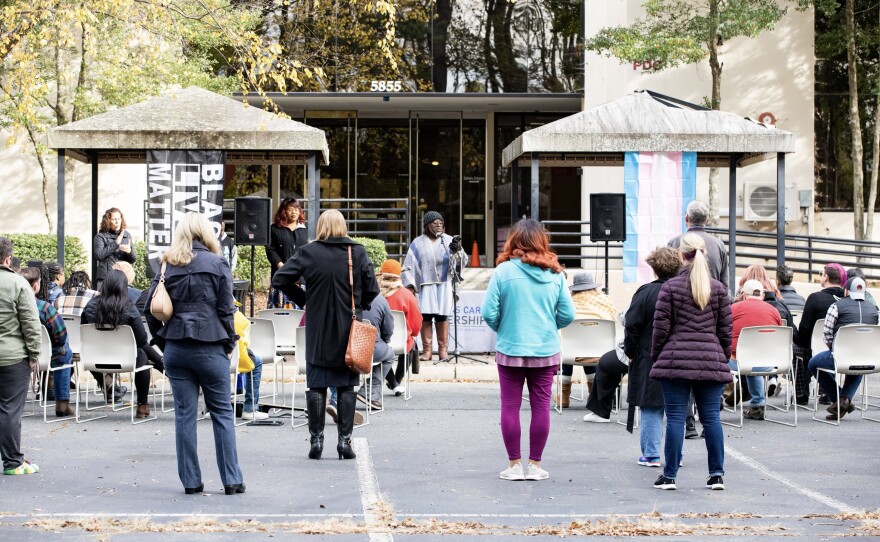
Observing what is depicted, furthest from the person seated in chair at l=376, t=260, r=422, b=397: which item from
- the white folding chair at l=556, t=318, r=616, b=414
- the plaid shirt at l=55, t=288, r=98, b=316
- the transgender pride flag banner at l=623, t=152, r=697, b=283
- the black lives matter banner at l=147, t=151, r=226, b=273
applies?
the transgender pride flag banner at l=623, t=152, r=697, b=283

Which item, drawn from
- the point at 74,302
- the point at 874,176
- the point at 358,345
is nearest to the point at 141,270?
the point at 74,302

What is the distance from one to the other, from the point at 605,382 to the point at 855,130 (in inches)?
600

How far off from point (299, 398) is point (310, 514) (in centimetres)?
605

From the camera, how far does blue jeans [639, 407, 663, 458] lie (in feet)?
28.8

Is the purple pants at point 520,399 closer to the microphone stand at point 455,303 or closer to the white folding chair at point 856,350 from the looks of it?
the white folding chair at point 856,350

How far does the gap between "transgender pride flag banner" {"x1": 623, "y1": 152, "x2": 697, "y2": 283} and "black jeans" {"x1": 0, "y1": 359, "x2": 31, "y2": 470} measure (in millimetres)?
9031

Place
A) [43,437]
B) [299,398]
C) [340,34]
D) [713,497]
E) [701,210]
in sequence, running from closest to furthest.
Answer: [713,497]
[43,437]
[701,210]
[299,398]
[340,34]

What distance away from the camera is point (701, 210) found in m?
11.0

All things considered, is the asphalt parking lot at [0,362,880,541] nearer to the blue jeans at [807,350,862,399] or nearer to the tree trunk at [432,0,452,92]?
the blue jeans at [807,350,862,399]

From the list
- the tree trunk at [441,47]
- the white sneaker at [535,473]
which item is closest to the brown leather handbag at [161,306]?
the white sneaker at [535,473]

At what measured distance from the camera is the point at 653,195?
15383 millimetres

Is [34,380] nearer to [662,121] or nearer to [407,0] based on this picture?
[662,121]

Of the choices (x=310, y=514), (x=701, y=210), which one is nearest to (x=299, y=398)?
(x=701, y=210)

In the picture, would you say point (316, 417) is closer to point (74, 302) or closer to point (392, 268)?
point (392, 268)
